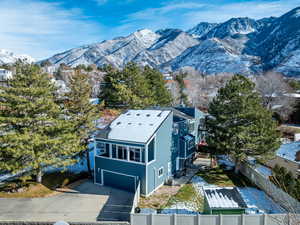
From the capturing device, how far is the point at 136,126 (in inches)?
614

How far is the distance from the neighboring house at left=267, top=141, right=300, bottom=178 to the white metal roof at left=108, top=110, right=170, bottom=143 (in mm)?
10533

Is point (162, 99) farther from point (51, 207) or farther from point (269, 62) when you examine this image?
point (269, 62)

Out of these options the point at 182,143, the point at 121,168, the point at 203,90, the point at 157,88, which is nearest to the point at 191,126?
the point at 182,143

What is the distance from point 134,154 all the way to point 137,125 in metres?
2.15

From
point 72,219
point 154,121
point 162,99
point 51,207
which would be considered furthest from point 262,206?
point 162,99

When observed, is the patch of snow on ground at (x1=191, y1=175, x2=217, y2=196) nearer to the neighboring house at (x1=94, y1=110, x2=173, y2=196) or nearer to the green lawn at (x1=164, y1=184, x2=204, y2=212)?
the green lawn at (x1=164, y1=184, x2=204, y2=212)

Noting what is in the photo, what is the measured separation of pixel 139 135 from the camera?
1455cm

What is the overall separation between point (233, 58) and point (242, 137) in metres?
123

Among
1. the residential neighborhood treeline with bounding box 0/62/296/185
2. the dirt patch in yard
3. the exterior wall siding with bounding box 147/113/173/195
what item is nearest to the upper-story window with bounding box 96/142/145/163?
the exterior wall siding with bounding box 147/113/173/195

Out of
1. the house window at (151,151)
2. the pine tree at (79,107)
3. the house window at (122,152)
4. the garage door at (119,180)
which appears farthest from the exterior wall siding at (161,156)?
the pine tree at (79,107)

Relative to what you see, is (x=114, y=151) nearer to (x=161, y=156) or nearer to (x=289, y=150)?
(x=161, y=156)

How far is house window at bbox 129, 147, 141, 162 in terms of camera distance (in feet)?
48.0

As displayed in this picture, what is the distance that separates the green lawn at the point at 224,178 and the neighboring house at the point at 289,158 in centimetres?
346

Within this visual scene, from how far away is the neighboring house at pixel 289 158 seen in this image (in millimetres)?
16316
